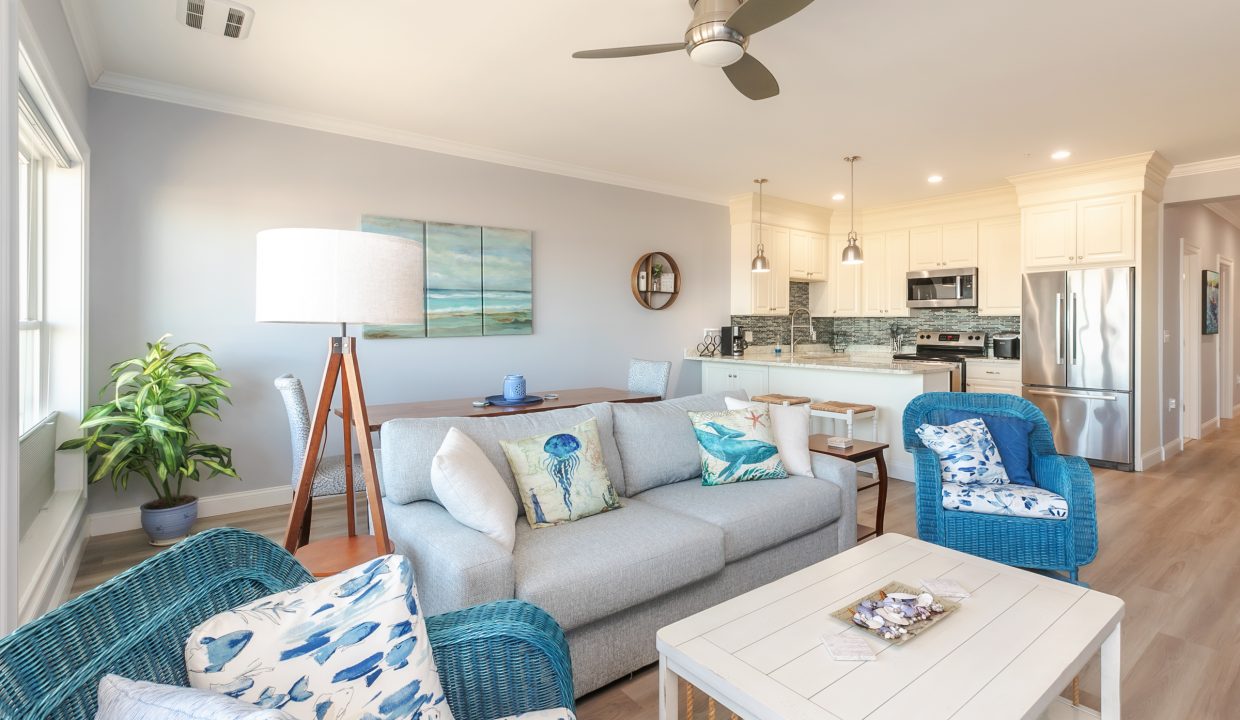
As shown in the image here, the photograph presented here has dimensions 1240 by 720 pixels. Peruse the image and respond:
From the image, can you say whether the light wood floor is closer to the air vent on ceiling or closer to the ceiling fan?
the ceiling fan

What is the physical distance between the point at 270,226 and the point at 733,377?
4005 millimetres

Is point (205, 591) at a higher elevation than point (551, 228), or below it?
below

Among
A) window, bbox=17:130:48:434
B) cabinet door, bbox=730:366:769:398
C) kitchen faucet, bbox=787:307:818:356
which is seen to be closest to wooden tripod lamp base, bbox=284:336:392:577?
window, bbox=17:130:48:434

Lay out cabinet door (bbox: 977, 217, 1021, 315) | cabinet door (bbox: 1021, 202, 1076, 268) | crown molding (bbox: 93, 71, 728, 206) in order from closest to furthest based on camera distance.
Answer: crown molding (bbox: 93, 71, 728, 206), cabinet door (bbox: 1021, 202, 1076, 268), cabinet door (bbox: 977, 217, 1021, 315)

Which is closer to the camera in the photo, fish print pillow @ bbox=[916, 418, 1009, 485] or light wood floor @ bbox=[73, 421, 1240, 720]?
light wood floor @ bbox=[73, 421, 1240, 720]

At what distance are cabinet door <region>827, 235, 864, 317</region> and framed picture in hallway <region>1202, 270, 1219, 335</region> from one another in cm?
340

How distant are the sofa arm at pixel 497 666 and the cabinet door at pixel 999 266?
6182 mm

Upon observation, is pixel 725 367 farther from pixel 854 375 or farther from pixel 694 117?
pixel 694 117

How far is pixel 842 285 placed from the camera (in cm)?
728

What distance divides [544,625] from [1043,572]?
9.20 ft

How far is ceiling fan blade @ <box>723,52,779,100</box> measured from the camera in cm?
259

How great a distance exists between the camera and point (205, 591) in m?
1.02

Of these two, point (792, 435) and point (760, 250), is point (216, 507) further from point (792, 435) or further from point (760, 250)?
point (760, 250)

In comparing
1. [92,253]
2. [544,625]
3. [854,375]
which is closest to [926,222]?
[854,375]
